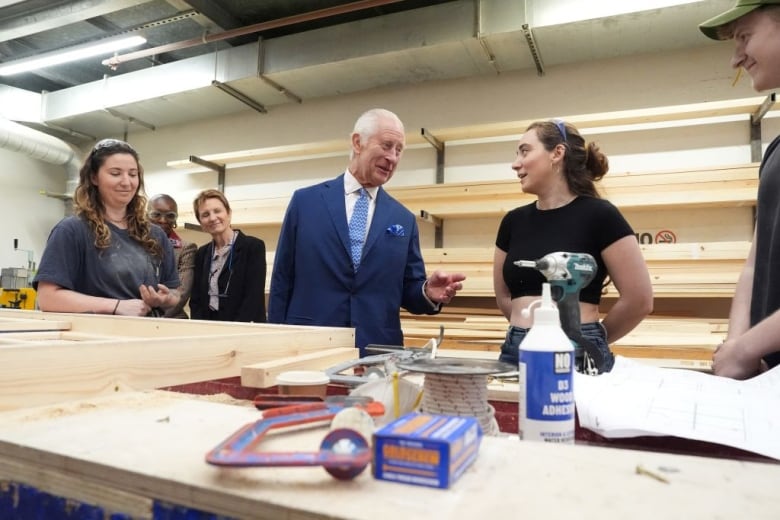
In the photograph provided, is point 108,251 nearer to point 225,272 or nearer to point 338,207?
point 338,207

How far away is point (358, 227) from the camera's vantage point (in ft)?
7.19

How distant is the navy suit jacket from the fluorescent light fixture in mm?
3252

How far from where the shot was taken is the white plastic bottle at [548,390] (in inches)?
25.6

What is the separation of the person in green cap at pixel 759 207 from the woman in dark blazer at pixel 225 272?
2.43 metres

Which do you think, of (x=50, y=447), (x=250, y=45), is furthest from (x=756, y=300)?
(x=250, y=45)

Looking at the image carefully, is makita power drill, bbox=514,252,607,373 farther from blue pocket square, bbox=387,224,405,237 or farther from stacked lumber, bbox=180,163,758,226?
stacked lumber, bbox=180,163,758,226

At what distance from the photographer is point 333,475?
47cm

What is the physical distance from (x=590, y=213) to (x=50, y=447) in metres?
1.80

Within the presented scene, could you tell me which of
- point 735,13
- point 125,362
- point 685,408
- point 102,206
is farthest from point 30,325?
point 735,13

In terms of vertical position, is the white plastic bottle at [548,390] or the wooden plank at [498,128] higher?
the wooden plank at [498,128]

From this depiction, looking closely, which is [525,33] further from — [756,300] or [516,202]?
[756,300]

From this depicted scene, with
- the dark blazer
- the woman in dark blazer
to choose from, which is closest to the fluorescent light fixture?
the woman in dark blazer

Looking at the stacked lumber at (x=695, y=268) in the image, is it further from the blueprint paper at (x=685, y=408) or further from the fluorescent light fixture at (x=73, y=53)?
the fluorescent light fixture at (x=73, y=53)

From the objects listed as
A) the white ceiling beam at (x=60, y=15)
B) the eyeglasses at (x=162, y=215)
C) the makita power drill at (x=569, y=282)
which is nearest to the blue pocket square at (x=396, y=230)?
the makita power drill at (x=569, y=282)
